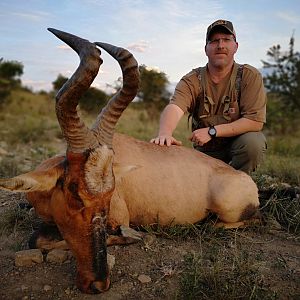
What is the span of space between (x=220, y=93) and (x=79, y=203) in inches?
136

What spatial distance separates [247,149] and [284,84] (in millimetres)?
13502

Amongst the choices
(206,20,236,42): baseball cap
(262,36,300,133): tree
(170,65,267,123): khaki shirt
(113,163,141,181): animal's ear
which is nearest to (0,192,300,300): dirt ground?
(113,163,141,181): animal's ear

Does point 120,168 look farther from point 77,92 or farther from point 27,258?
point 27,258

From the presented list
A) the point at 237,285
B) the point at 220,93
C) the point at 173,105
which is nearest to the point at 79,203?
the point at 237,285

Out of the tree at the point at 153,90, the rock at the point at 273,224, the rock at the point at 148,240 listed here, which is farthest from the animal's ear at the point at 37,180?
the tree at the point at 153,90

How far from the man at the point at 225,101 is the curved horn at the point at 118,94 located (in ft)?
5.75

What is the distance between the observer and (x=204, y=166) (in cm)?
559

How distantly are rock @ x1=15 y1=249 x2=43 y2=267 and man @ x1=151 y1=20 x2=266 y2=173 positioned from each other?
2467mm

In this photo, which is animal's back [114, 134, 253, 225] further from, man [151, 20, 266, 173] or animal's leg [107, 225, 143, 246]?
man [151, 20, 266, 173]

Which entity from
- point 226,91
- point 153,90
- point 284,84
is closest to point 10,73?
point 153,90

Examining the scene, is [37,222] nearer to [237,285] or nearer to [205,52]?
[237,285]

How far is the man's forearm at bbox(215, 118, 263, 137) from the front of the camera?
6.15 metres

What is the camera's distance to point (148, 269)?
4289 millimetres

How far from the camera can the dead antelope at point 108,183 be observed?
3.71 metres
